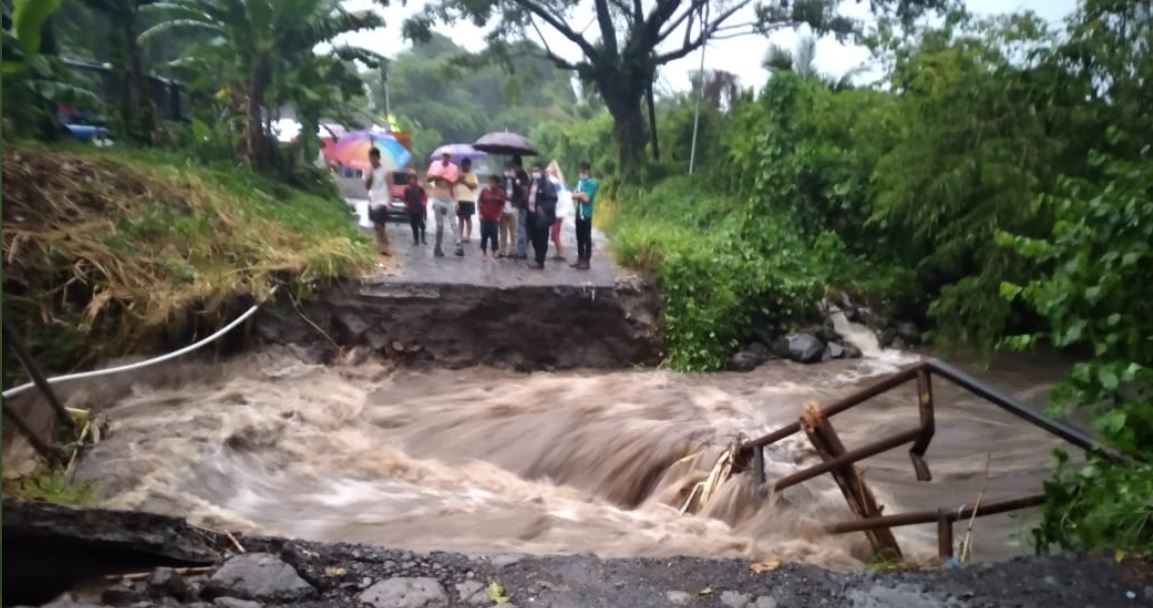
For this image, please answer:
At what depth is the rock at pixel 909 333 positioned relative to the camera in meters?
12.1

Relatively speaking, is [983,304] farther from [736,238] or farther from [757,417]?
[736,238]

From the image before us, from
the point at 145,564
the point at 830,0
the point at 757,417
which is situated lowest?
the point at 757,417

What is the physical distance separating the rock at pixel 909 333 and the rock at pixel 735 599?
31.0 feet

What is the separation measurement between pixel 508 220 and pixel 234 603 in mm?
9997

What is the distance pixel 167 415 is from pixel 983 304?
8096 millimetres

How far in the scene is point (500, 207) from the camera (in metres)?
12.5

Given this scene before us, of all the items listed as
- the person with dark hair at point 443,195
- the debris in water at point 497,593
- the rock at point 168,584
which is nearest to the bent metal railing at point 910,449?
the debris in water at point 497,593

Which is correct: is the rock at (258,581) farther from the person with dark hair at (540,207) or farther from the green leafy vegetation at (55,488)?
the person with dark hair at (540,207)

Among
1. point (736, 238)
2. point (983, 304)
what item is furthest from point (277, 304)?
point (983, 304)

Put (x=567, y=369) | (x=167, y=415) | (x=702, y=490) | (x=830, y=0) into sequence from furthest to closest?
(x=830, y=0) < (x=567, y=369) < (x=167, y=415) < (x=702, y=490)

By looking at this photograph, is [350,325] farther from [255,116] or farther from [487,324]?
[255,116]

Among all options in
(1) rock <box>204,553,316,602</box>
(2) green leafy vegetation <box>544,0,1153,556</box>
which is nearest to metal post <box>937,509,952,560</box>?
(2) green leafy vegetation <box>544,0,1153,556</box>

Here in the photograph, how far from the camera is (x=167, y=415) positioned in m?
7.91

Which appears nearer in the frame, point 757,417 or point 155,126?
point 757,417
